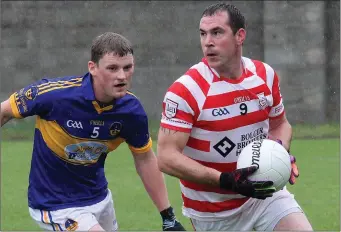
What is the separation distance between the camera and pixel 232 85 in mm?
5750

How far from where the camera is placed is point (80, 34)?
16.7 meters

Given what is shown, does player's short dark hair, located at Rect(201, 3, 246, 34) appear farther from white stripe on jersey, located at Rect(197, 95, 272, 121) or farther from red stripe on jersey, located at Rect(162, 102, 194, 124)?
red stripe on jersey, located at Rect(162, 102, 194, 124)

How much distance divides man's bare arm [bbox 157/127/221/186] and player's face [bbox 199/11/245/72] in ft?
1.63

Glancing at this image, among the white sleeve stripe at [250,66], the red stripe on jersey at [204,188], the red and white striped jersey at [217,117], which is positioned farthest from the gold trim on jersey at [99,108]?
the white sleeve stripe at [250,66]

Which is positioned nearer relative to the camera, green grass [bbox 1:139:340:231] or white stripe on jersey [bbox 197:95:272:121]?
white stripe on jersey [bbox 197:95:272:121]

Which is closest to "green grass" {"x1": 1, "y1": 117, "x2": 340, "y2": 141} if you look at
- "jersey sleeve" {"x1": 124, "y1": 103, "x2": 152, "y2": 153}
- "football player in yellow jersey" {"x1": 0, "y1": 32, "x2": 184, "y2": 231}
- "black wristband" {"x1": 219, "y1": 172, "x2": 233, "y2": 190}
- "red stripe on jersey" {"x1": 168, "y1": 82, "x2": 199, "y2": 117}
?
"jersey sleeve" {"x1": 124, "y1": 103, "x2": 152, "y2": 153}

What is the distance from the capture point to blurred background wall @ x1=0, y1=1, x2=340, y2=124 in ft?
54.3

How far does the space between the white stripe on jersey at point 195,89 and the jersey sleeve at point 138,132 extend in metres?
0.49

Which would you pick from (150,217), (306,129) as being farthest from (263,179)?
(306,129)

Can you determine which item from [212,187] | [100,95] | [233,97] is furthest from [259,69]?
[100,95]

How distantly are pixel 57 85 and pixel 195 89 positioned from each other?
91 centimetres

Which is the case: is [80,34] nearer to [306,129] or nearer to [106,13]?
[106,13]

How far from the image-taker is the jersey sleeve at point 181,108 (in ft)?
18.1

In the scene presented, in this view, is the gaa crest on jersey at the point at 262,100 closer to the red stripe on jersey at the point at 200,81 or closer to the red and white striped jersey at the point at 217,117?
the red and white striped jersey at the point at 217,117
